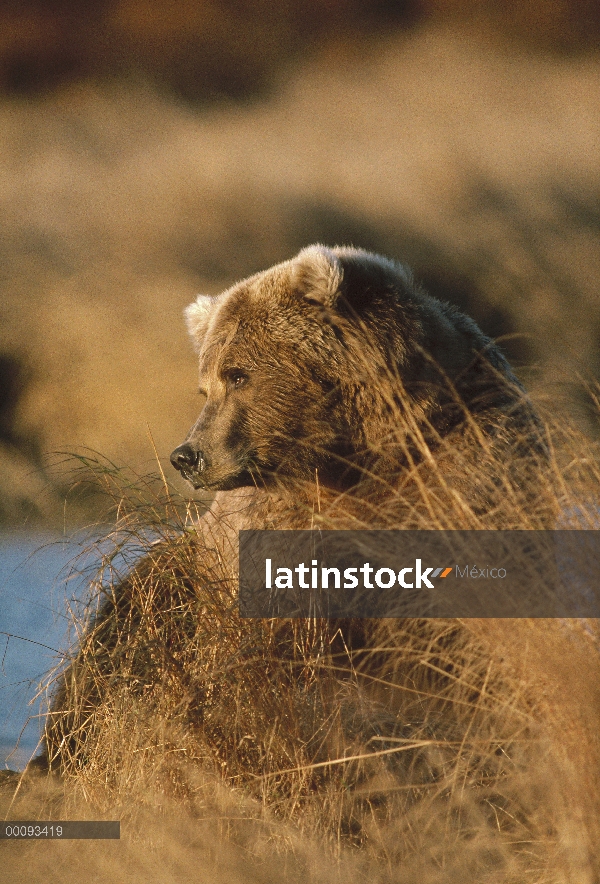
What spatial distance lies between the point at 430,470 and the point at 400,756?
140cm

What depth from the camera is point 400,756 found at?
4754 millimetres

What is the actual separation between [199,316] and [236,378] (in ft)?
3.61

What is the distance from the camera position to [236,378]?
6.17 m

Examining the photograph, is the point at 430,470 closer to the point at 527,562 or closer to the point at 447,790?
the point at 527,562

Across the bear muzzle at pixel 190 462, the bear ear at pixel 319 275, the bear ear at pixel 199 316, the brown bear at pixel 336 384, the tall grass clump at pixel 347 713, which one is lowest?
the tall grass clump at pixel 347 713

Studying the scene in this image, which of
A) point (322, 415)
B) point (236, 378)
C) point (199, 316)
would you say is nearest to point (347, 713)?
point (322, 415)

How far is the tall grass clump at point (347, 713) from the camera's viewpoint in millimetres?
3719

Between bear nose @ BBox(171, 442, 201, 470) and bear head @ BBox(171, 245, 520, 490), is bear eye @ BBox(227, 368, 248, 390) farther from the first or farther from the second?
bear nose @ BBox(171, 442, 201, 470)

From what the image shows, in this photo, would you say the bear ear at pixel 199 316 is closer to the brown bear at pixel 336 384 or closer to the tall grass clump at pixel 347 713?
the brown bear at pixel 336 384

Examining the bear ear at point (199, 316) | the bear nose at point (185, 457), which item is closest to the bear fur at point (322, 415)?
the bear nose at point (185, 457)

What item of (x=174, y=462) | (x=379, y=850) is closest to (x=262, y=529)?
(x=174, y=462)

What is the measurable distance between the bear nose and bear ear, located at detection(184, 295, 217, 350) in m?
1.37

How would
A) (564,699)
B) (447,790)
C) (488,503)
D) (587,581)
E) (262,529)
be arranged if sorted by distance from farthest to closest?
1. (262,529)
2. (488,503)
3. (447,790)
4. (587,581)
5. (564,699)

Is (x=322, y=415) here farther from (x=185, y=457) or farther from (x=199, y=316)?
(x=199, y=316)
